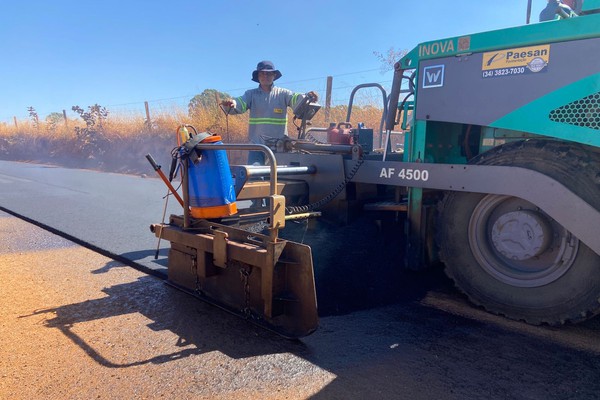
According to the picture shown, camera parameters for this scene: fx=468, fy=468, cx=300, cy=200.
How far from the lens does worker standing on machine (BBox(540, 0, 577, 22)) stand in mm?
3092

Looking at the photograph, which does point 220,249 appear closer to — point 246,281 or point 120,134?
point 246,281

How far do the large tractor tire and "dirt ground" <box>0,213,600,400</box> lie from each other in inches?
7.3

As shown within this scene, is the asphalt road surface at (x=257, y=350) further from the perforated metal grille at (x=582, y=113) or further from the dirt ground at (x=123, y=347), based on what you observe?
the perforated metal grille at (x=582, y=113)

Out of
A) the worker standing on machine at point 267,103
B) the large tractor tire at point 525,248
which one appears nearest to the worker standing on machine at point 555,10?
the large tractor tire at point 525,248

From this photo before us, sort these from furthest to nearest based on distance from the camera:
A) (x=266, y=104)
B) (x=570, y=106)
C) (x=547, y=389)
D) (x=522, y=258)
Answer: (x=266, y=104) → (x=522, y=258) → (x=570, y=106) → (x=547, y=389)

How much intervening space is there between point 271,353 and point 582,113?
2.41m

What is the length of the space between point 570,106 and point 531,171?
46cm

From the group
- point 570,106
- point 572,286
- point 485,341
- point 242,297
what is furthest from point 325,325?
point 570,106

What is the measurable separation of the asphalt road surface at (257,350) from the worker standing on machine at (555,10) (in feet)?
6.92

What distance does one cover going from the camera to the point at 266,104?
5.95m

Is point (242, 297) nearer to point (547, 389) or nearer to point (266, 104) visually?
point (547, 389)

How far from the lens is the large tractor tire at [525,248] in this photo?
9.64 ft

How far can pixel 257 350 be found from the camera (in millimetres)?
2875

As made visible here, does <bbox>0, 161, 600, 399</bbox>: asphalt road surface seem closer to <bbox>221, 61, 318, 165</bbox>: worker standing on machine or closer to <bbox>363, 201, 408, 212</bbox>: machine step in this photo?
<bbox>363, 201, 408, 212</bbox>: machine step
